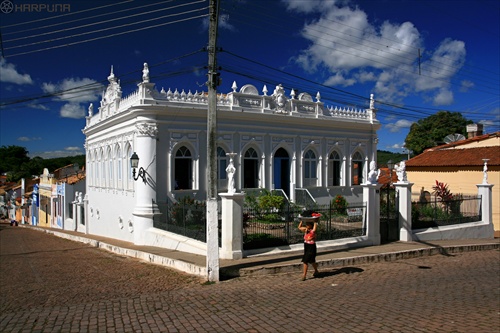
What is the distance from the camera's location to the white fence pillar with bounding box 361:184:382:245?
1298cm

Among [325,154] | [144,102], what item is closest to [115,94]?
[144,102]

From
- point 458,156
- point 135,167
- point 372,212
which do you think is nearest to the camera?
point 372,212

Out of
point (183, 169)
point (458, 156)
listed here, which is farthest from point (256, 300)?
point (458, 156)

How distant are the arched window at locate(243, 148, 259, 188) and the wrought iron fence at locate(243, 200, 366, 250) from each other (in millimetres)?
6694

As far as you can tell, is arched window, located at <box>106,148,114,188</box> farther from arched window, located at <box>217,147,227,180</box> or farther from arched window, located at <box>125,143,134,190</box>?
arched window, located at <box>217,147,227,180</box>

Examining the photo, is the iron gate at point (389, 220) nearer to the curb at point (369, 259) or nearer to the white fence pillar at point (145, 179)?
the curb at point (369, 259)

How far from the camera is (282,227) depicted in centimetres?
1162

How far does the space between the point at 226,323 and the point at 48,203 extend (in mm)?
37774

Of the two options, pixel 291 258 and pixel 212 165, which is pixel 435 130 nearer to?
pixel 291 258

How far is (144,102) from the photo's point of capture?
15.9 meters

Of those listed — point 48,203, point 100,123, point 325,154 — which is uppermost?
point 100,123

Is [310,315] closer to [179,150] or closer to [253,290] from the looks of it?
[253,290]

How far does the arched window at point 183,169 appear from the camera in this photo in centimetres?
1702

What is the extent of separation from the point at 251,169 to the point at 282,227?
25.7 ft
